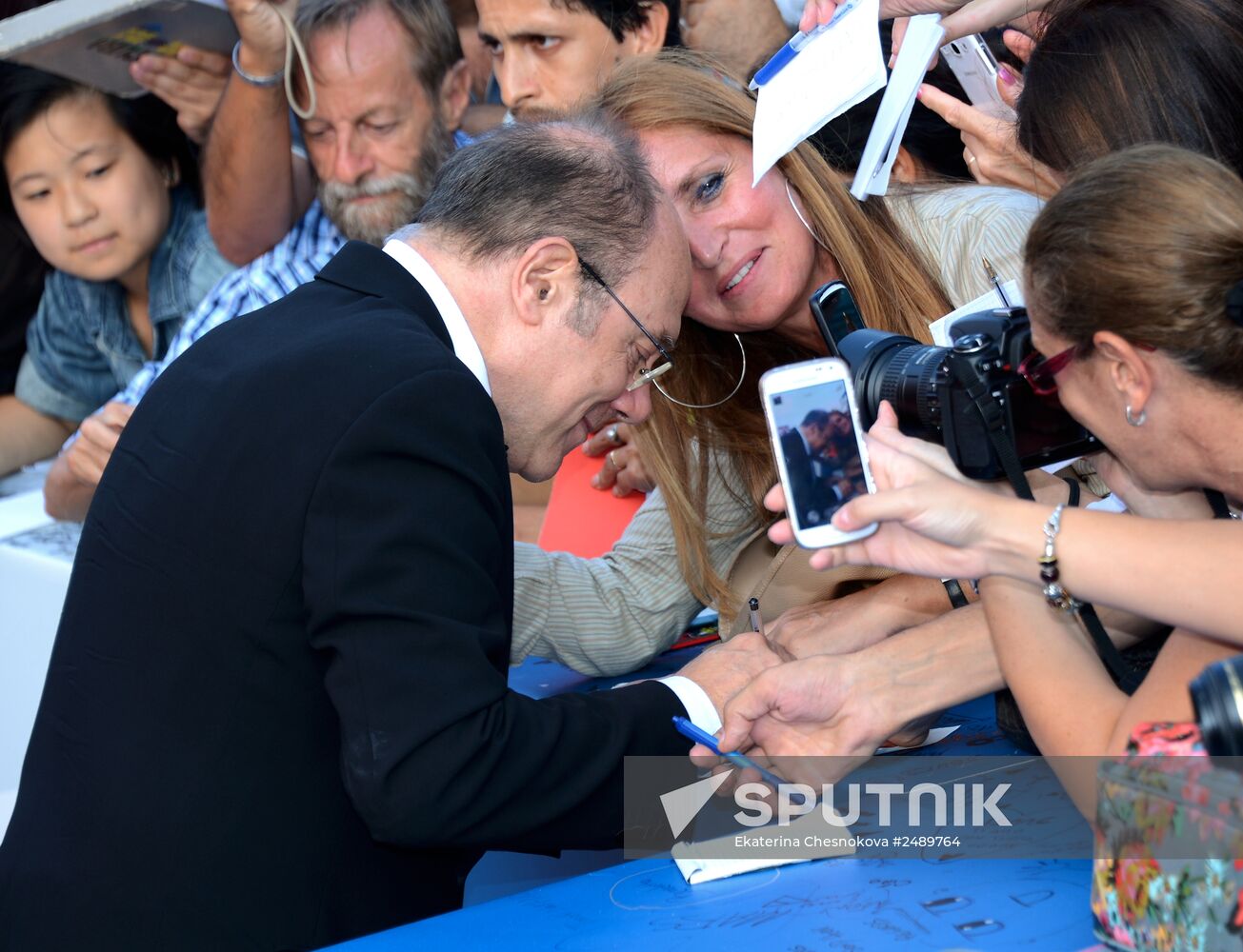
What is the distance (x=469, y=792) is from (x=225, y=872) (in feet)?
0.93

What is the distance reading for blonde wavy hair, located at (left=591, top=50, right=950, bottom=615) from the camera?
2150 mm

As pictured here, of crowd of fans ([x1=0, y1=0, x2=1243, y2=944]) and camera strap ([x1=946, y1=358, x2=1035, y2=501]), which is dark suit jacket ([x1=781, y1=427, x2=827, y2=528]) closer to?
crowd of fans ([x1=0, y1=0, x2=1243, y2=944])

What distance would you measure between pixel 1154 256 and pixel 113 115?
9.47 ft

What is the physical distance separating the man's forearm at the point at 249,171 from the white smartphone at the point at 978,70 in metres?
1.69

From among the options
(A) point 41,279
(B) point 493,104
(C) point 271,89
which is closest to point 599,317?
(C) point 271,89

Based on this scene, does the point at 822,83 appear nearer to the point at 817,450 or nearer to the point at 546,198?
the point at 546,198

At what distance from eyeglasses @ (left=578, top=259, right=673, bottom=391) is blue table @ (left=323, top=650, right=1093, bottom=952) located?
654mm

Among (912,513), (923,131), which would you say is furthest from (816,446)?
(923,131)

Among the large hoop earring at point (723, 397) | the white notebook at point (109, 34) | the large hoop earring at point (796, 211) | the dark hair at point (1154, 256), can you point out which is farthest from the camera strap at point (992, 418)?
the white notebook at point (109, 34)

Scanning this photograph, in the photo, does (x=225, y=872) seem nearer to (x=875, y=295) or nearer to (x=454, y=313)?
(x=454, y=313)

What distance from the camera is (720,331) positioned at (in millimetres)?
2432

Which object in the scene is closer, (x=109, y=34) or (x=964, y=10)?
(x=964, y=10)

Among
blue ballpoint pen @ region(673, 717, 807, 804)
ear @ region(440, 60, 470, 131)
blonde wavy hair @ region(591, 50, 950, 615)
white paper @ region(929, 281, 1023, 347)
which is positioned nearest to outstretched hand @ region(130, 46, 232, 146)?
ear @ region(440, 60, 470, 131)

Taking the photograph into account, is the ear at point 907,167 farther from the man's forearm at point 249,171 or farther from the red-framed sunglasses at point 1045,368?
the man's forearm at point 249,171
